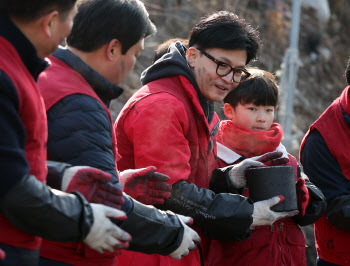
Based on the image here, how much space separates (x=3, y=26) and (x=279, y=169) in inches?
61.8

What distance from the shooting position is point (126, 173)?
2355 mm

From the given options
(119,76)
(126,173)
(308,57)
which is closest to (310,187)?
(126,173)

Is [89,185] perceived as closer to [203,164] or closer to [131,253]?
[131,253]

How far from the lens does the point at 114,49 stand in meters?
2.18

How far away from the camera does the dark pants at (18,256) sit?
1.66 metres

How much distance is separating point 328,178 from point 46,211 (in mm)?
2176

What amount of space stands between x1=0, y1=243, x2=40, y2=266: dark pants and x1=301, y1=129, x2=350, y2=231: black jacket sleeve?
2.09 m

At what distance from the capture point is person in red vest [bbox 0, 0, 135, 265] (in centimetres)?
158

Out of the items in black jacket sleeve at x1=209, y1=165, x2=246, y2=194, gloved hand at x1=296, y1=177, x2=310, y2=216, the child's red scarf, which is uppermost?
the child's red scarf

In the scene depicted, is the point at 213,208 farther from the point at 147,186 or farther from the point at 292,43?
Result: the point at 292,43

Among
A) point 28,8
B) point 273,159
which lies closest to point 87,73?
point 28,8

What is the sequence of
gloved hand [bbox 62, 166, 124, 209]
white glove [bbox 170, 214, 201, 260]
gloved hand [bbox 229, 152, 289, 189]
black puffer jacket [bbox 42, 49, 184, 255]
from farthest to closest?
gloved hand [bbox 229, 152, 289, 189], white glove [bbox 170, 214, 201, 260], black puffer jacket [bbox 42, 49, 184, 255], gloved hand [bbox 62, 166, 124, 209]

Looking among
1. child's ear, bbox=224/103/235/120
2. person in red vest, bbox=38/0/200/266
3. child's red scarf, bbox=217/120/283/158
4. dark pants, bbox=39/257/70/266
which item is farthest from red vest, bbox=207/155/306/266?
dark pants, bbox=39/257/70/266

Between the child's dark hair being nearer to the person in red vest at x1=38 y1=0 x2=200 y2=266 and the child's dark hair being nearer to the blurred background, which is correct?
the person in red vest at x1=38 y1=0 x2=200 y2=266
